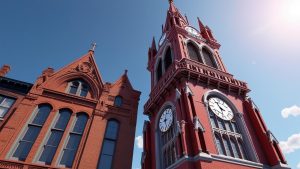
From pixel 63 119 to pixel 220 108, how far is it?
13.3m

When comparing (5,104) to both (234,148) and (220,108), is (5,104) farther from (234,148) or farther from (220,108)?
(234,148)

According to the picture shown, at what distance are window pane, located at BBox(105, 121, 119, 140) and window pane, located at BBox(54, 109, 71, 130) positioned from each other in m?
3.50

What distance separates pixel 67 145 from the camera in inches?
603

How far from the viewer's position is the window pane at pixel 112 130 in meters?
17.0

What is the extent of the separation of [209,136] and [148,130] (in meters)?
7.76

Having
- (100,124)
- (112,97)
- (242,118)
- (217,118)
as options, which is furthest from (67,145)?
(242,118)

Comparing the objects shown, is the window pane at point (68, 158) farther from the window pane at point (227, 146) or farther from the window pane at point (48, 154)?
the window pane at point (227, 146)

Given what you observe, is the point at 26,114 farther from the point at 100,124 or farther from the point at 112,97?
the point at 112,97

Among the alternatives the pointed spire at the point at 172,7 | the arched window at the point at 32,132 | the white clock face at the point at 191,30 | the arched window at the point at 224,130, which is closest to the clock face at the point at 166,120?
the arched window at the point at 224,130

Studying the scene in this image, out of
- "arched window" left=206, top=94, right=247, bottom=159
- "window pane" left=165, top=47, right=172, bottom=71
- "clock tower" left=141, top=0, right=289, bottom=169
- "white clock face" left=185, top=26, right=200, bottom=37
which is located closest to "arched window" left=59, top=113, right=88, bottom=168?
"clock tower" left=141, top=0, right=289, bottom=169

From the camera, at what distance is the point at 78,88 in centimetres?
1911

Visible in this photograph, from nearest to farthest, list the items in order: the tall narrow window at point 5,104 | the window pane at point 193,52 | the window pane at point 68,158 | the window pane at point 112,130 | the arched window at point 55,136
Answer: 1. the arched window at point 55,136
2. the window pane at point 68,158
3. the tall narrow window at point 5,104
4. the window pane at point 112,130
5. the window pane at point 193,52

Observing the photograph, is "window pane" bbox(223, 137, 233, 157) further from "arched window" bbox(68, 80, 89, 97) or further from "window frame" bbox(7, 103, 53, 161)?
"window frame" bbox(7, 103, 53, 161)

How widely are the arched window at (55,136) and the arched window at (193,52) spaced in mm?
13536
